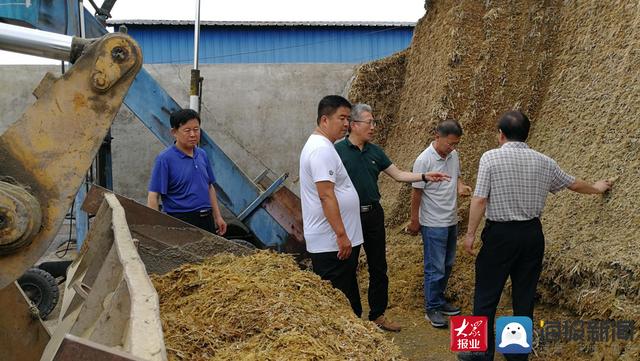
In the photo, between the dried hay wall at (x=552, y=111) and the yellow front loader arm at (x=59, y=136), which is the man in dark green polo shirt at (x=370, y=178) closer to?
the dried hay wall at (x=552, y=111)

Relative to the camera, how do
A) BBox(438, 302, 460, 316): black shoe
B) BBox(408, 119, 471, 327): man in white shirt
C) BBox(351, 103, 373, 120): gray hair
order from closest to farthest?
1. BBox(351, 103, 373, 120): gray hair
2. BBox(408, 119, 471, 327): man in white shirt
3. BBox(438, 302, 460, 316): black shoe

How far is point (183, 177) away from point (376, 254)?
1573 mm

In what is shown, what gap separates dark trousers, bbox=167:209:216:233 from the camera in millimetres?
4398

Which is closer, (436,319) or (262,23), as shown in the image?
(436,319)

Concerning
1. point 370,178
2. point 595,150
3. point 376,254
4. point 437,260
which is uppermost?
point 595,150

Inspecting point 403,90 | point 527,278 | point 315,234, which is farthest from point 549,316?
point 403,90

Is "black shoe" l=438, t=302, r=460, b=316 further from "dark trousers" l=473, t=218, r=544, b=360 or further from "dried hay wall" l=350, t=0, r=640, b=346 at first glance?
"dark trousers" l=473, t=218, r=544, b=360

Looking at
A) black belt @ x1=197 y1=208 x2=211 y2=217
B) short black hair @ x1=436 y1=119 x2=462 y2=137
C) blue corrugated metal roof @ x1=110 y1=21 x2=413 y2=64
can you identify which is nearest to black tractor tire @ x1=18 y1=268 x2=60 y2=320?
black belt @ x1=197 y1=208 x2=211 y2=217

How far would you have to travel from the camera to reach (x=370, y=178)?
14.2ft

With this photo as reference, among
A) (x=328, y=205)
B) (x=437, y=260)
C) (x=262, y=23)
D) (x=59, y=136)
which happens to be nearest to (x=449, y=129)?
(x=437, y=260)

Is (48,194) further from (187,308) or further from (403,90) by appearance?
(403,90)

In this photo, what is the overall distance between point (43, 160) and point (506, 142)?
2707 mm

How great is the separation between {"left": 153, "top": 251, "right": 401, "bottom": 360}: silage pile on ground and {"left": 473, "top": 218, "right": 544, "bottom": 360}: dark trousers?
3.64ft

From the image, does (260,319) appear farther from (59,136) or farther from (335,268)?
(335,268)
